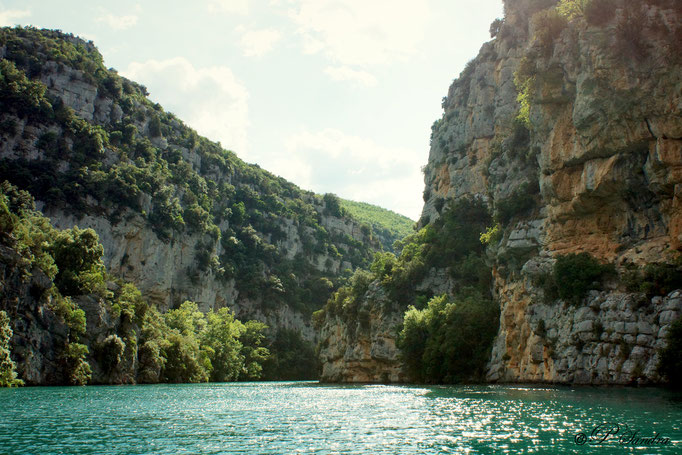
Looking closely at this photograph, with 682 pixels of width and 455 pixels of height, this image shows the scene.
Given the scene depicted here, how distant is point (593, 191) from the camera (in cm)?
3991

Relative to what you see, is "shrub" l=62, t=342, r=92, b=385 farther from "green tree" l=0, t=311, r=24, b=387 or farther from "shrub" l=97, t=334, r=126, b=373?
"green tree" l=0, t=311, r=24, b=387

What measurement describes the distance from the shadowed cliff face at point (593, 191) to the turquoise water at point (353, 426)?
7740mm

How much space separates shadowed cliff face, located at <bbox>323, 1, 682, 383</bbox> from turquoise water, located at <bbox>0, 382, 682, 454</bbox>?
7740 millimetres

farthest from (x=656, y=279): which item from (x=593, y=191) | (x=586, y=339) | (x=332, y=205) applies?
(x=332, y=205)

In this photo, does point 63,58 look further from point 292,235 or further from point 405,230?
point 405,230

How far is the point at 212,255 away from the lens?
108m

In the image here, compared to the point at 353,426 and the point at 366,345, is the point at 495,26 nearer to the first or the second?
the point at 366,345

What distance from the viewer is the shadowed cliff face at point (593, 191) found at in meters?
34.8

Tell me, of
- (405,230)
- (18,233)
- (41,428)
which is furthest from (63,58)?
(405,230)

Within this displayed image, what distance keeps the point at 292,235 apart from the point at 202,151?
3050 cm

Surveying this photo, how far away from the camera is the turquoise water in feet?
49.9

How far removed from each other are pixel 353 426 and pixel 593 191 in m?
28.1

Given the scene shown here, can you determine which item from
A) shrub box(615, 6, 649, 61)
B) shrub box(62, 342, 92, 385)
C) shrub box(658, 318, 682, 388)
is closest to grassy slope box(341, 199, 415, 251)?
shrub box(62, 342, 92, 385)

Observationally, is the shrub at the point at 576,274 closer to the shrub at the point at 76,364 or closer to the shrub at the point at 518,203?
the shrub at the point at 518,203
